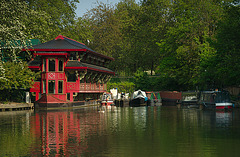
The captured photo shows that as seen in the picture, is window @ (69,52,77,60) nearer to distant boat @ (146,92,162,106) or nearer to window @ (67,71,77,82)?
window @ (67,71,77,82)

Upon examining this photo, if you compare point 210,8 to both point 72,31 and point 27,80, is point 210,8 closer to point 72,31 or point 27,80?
point 72,31

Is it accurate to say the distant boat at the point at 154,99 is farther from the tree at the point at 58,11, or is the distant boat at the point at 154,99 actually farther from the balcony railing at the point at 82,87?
the tree at the point at 58,11

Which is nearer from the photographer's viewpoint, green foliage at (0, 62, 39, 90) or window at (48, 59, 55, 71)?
green foliage at (0, 62, 39, 90)

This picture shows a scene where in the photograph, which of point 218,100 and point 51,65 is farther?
point 51,65

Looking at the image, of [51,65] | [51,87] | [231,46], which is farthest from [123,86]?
[231,46]

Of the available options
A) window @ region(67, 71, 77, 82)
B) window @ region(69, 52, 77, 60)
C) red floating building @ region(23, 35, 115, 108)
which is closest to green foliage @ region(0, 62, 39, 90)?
red floating building @ region(23, 35, 115, 108)

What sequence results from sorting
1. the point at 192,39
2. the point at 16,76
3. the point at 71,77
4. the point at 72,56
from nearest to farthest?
the point at 16,76 < the point at 71,77 < the point at 72,56 < the point at 192,39

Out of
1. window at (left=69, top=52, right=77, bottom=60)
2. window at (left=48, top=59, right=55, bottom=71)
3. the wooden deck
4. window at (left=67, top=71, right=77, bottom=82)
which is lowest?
the wooden deck

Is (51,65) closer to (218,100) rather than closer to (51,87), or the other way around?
(51,87)

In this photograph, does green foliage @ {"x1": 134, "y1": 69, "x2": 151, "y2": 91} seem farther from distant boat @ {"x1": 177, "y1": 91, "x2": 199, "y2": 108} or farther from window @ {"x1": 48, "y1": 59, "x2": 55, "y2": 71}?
window @ {"x1": 48, "y1": 59, "x2": 55, "y2": 71}

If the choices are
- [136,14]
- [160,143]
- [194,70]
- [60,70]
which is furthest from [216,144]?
[136,14]

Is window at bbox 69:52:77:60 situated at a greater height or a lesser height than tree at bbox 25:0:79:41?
lesser

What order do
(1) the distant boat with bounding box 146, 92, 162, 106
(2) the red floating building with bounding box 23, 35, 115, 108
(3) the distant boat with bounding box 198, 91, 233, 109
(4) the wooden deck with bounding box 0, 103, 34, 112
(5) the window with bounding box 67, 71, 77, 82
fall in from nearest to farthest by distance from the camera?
(3) the distant boat with bounding box 198, 91, 233, 109
(4) the wooden deck with bounding box 0, 103, 34, 112
(2) the red floating building with bounding box 23, 35, 115, 108
(5) the window with bounding box 67, 71, 77, 82
(1) the distant boat with bounding box 146, 92, 162, 106

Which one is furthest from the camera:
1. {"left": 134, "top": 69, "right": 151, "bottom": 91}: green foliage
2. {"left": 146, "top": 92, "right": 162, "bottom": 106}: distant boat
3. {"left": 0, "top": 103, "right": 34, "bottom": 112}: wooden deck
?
{"left": 134, "top": 69, "right": 151, "bottom": 91}: green foliage
